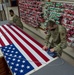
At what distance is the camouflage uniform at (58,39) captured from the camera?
189 cm

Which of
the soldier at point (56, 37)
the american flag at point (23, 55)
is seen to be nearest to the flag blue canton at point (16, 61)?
the american flag at point (23, 55)

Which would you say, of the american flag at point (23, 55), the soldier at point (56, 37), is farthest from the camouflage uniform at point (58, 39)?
the american flag at point (23, 55)

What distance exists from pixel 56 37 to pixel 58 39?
64 mm

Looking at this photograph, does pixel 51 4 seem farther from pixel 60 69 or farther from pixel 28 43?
pixel 60 69

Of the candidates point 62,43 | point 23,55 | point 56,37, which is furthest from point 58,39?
point 23,55

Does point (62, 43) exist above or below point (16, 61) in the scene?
above

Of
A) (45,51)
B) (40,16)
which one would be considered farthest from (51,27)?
→ (40,16)

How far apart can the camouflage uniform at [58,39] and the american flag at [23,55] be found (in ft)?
0.61

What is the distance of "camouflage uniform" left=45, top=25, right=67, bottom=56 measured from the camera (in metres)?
1.89

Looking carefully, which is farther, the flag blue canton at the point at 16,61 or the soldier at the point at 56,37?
the soldier at the point at 56,37

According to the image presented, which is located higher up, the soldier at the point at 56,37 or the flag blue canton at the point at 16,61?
the soldier at the point at 56,37

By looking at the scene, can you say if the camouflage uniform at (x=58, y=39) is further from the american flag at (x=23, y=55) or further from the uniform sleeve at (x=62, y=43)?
the american flag at (x=23, y=55)

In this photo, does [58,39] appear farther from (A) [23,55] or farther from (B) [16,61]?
(B) [16,61]

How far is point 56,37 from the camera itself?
2.08 m
